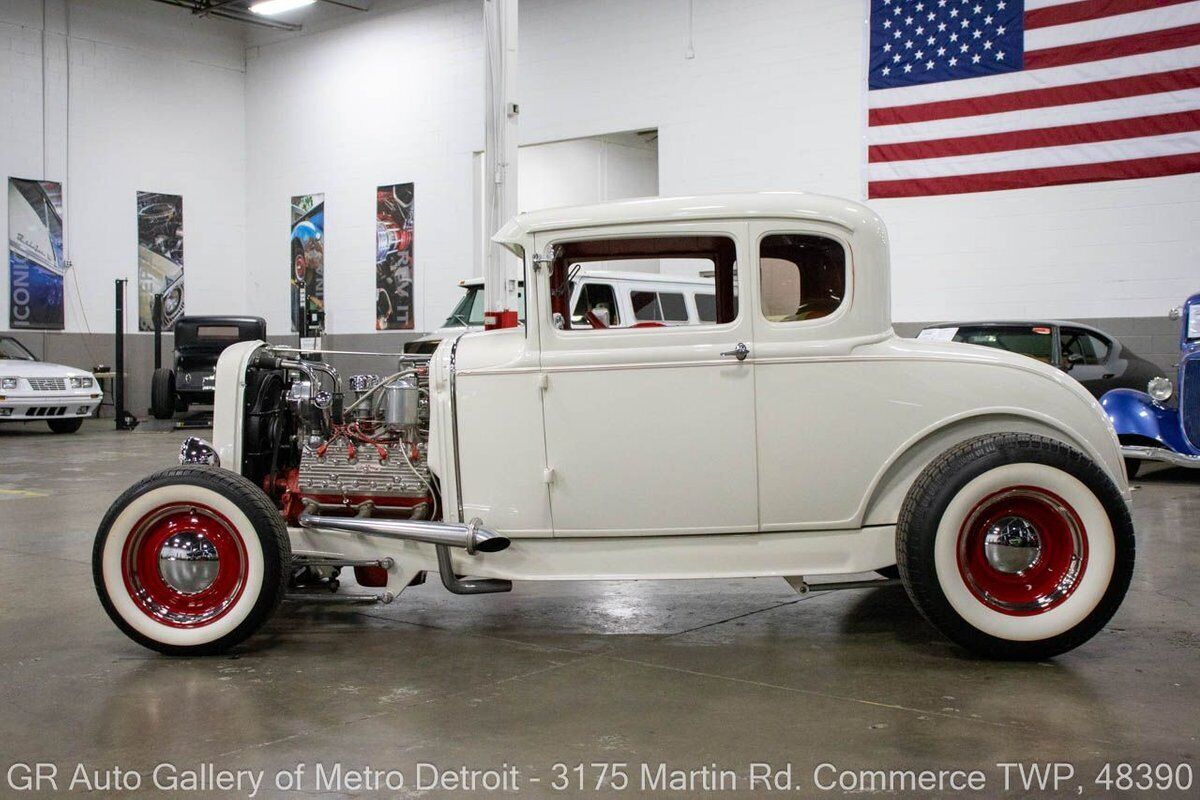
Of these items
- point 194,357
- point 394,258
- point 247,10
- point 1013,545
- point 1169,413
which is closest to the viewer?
point 1013,545

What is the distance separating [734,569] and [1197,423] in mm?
6284

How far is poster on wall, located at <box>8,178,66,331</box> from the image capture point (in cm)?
1767

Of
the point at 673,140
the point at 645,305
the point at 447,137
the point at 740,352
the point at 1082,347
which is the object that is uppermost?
the point at 447,137

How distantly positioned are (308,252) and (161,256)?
8.57 ft

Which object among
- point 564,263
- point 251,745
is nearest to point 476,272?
point 564,263

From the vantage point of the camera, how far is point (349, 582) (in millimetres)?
5613

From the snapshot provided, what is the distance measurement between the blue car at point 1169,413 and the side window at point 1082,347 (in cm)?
121

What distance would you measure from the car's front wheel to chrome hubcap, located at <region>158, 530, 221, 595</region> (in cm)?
262

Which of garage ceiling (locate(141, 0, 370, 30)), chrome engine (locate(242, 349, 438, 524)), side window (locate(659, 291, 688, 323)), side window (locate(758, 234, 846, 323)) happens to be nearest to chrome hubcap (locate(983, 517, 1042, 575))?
side window (locate(758, 234, 846, 323))

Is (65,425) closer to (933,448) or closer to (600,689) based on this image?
(600,689)

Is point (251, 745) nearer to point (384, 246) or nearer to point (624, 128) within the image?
point (624, 128)

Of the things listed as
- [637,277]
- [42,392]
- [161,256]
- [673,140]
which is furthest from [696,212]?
[161,256]

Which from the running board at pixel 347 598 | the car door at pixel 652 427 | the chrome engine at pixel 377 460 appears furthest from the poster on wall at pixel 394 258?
the car door at pixel 652 427

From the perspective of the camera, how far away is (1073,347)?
11.0 meters
